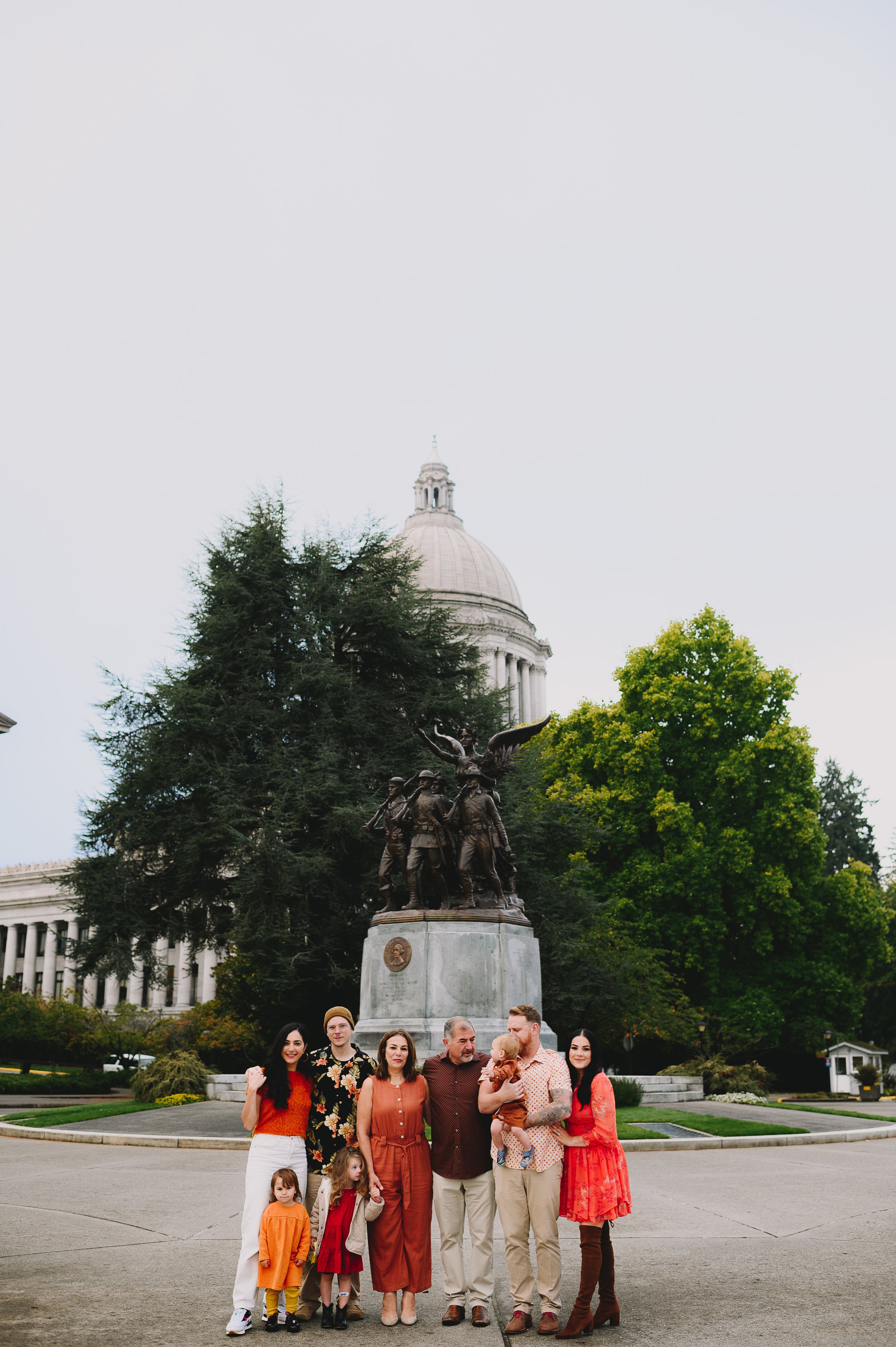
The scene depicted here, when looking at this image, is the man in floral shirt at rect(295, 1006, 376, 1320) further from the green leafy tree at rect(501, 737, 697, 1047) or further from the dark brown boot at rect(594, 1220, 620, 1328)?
the green leafy tree at rect(501, 737, 697, 1047)

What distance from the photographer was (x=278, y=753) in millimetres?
28547

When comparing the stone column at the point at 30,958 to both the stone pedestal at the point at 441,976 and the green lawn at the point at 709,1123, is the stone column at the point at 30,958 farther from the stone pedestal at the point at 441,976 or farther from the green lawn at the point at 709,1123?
the stone pedestal at the point at 441,976

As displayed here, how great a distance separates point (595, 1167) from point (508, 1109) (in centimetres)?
57

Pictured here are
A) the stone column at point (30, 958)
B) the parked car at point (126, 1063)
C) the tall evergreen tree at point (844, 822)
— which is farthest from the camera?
the stone column at point (30, 958)

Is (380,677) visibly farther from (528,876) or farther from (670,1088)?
(670,1088)

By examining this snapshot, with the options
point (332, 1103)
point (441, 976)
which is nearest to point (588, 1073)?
point (332, 1103)

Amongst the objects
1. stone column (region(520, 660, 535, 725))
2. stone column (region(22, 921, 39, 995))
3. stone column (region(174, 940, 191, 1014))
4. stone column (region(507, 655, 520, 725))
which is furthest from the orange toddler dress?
stone column (region(22, 921, 39, 995))

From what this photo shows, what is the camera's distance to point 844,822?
215ft

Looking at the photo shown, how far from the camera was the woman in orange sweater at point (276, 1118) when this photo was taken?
21.3 ft

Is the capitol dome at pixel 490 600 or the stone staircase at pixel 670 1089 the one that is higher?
the capitol dome at pixel 490 600

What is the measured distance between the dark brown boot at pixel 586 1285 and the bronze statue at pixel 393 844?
41.7ft

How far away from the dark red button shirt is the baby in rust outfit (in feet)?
0.38

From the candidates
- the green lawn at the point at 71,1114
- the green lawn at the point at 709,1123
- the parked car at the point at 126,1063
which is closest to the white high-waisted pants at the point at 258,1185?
the green lawn at the point at 709,1123

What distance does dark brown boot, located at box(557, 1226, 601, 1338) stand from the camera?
611cm
